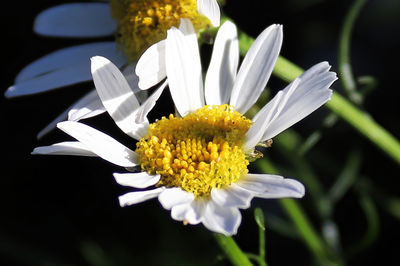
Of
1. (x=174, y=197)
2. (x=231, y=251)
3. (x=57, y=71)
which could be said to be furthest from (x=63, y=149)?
(x=57, y=71)

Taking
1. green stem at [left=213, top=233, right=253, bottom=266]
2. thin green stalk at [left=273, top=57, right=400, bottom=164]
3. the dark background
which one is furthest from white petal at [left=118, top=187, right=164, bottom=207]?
the dark background

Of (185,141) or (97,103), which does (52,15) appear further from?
(185,141)

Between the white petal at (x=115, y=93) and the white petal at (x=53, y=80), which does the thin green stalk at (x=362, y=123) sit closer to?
the white petal at (x=115, y=93)

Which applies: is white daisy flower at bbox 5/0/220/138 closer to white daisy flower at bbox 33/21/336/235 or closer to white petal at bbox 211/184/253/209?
white daisy flower at bbox 33/21/336/235

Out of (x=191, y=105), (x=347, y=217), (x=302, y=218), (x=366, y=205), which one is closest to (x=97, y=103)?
(x=191, y=105)

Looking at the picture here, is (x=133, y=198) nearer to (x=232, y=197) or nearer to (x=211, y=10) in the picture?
(x=232, y=197)

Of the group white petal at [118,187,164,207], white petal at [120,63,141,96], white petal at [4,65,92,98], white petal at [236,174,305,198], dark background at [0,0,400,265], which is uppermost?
white petal at [236,174,305,198]

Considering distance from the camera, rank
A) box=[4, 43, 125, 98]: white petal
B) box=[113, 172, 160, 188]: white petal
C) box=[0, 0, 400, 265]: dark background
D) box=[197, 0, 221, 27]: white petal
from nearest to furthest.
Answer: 1. box=[113, 172, 160, 188]: white petal
2. box=[197, 0, 221, 27]: white petal
3. box=[4, 43, 125, 98]: white petal
4. box=[0, 0, 400, 265]: dark background

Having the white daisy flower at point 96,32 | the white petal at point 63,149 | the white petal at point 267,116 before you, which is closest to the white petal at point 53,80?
the white daisy flower at point 96,32
